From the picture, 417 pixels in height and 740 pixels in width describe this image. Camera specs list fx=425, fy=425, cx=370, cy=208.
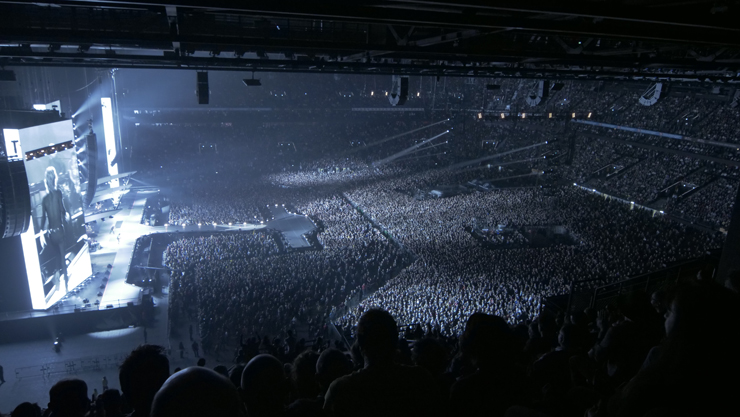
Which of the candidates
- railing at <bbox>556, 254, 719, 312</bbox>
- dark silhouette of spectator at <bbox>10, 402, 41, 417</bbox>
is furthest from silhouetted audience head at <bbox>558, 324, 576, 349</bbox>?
dark silhouette of spectator at <bbox>10, 402, 41, 417</bbox>

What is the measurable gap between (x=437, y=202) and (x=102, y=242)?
15944mm

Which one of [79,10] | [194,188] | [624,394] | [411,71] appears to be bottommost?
[194,188]

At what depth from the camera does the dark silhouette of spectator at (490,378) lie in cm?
191

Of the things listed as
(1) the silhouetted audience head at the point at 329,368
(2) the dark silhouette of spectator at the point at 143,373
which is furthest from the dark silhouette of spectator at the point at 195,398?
(1) the silhouetted audience head at the point at 329,368

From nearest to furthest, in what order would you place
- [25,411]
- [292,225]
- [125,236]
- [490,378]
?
[490,378] → [25,411] → [125,236] → [292,225]

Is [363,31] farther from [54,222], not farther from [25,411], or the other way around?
[54,222]

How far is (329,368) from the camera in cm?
295

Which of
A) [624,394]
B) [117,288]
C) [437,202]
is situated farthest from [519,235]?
[624,394]

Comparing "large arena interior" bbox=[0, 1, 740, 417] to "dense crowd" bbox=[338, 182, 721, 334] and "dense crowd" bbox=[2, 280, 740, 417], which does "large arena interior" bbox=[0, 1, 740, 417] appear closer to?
"dense crowd" bbox=[2, 280, 740, 417]

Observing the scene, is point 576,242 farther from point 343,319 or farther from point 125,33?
point 125,33

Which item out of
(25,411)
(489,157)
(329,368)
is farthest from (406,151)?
(25,411)

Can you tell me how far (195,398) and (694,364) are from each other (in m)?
1.56

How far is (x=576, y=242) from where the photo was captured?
54.1 feet

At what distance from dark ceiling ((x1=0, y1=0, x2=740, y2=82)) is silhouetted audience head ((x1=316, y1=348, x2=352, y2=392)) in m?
2.36
